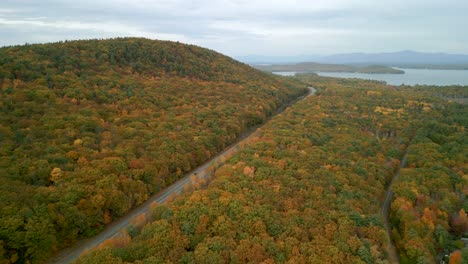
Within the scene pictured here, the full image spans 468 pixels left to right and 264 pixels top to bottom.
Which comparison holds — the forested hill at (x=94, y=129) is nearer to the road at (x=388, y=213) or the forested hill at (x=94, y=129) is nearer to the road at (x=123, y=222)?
the road at (x=123, y=222)

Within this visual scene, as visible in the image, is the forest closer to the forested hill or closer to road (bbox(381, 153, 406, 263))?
road (bbox(381, 153, 406, 263))

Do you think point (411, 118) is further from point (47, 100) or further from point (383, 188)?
point (47, 100)

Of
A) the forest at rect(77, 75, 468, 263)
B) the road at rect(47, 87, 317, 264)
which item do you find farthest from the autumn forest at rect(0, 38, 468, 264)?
the road at rect(47, 87, 317, 264)

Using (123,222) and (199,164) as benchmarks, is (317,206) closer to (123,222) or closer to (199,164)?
(123,222)

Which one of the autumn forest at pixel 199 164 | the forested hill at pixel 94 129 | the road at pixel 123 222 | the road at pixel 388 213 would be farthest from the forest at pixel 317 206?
the forested hill at pixel 94 129

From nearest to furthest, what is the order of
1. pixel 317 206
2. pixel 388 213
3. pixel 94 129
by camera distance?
pixel 317 206 → pixel 388 213 → pixel 94 129

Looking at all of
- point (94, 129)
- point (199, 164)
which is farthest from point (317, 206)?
point (94, 129)
